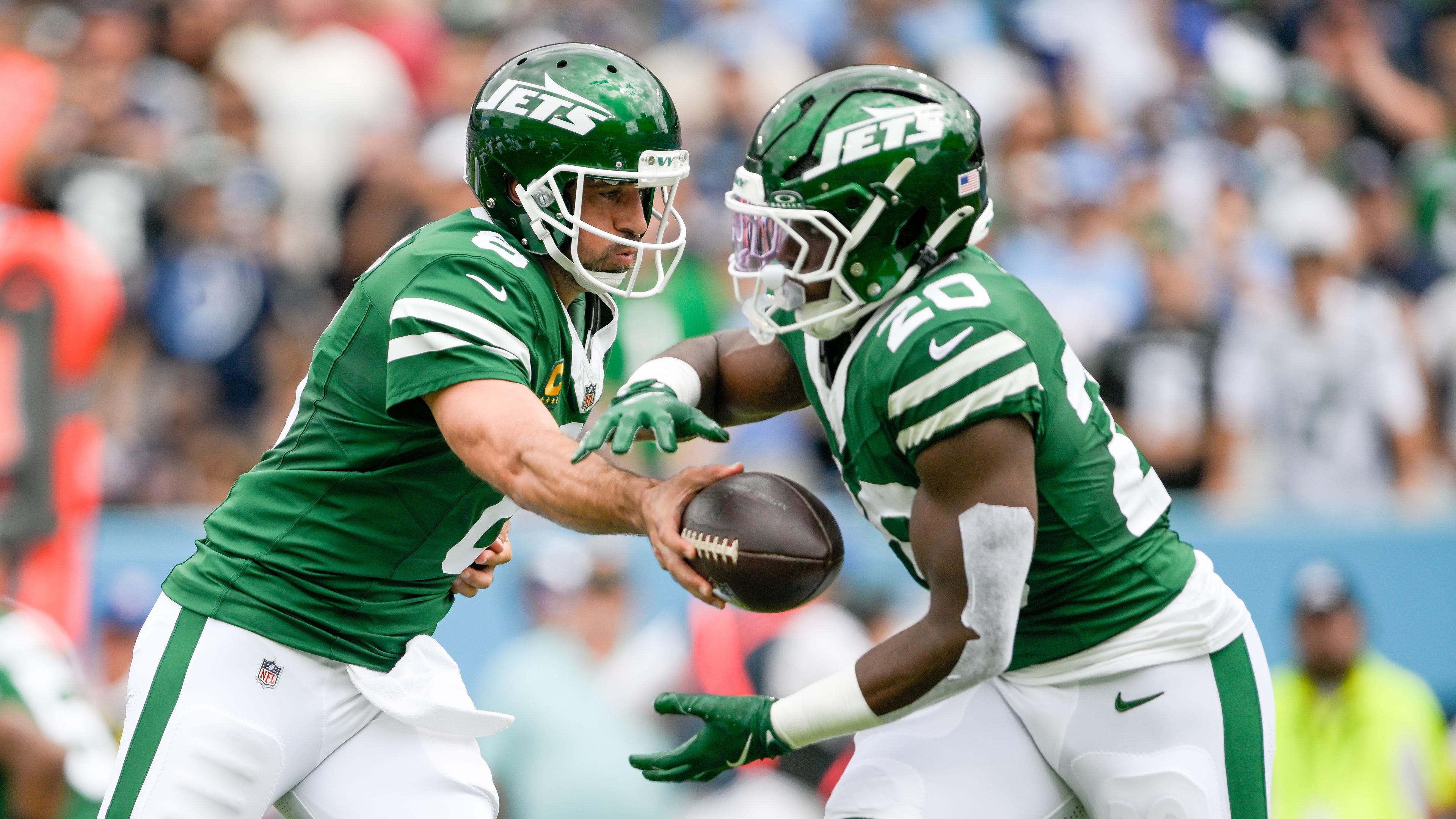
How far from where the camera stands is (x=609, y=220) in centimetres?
330

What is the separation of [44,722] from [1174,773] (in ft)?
9.73

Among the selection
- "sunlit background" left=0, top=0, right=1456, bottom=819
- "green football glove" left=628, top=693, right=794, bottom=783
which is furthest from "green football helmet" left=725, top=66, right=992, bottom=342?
"sunlit background" left=0, top=0, right=1456, bottom=819

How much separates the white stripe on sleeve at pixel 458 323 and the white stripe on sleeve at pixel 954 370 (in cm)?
71

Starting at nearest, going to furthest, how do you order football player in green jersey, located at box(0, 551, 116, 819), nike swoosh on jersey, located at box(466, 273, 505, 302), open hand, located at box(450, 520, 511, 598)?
nike swoosh on jersey, located at box(466, 273, 505, 302) < open hand, located at box(450, 520, 511, 598) < football player in green jersey, located at box(0, 551, 116, 819)

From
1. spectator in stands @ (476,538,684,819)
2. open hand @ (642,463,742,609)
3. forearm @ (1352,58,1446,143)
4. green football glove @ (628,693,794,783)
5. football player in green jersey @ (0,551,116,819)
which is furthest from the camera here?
forearm @ (1352,58,1446,143)

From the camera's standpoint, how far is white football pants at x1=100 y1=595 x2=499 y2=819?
3.07m

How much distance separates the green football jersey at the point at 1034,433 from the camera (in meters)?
2.74

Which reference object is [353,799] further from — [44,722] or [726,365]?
[44,722]

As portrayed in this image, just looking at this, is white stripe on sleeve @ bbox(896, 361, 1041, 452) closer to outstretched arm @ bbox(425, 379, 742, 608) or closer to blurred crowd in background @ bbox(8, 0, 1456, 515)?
outstretched arm @ bbox(425, 379, 742, 608)

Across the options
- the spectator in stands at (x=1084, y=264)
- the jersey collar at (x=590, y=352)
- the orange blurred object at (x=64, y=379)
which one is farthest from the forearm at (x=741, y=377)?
the spectator in stands at (x=1084, y=264)

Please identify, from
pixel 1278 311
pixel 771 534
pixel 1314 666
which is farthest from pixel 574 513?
pixel 1278 311

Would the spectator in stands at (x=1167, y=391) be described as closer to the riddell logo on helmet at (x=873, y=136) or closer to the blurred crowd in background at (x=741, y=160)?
the blurred crowd in background at (x=741, y=160)

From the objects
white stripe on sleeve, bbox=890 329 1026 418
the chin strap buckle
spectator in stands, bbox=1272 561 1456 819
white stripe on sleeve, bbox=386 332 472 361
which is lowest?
spectator in stands, bbox=1272 561 1456 819

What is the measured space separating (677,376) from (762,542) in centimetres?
67
